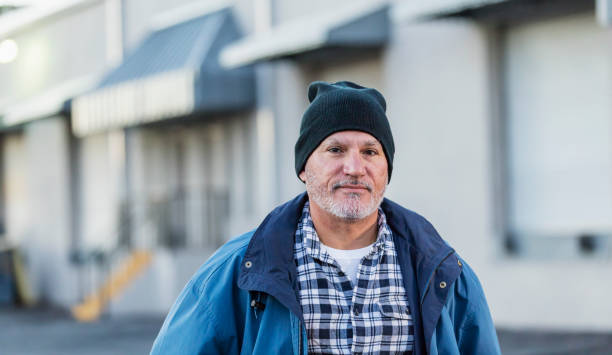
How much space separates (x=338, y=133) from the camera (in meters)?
3.18

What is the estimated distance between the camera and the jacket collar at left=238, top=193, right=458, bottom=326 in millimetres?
3002

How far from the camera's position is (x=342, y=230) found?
10.5 ft

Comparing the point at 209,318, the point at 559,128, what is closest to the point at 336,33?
the point at 559,128

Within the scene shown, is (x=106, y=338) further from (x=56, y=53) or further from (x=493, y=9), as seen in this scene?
(x=56, y=53)

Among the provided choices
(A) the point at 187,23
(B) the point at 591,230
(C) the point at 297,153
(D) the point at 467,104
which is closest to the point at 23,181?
(A) the point at 187,23

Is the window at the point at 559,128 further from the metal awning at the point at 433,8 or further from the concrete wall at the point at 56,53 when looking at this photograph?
the concrete wall at the point at 56,53

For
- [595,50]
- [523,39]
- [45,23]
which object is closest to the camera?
[595,50]

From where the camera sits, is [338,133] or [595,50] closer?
[338,133]

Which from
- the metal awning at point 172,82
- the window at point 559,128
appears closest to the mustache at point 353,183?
the window at point 559,128

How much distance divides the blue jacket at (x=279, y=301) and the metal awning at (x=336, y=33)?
933 cm

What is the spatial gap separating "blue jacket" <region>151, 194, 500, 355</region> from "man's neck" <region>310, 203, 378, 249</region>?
0.31 ft

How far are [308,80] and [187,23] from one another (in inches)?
141

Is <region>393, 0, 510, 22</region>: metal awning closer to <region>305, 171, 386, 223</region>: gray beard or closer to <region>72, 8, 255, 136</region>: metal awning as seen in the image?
<region>72, 8, 255, 136</region>: metal awning

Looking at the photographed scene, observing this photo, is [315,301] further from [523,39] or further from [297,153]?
[523,39]
